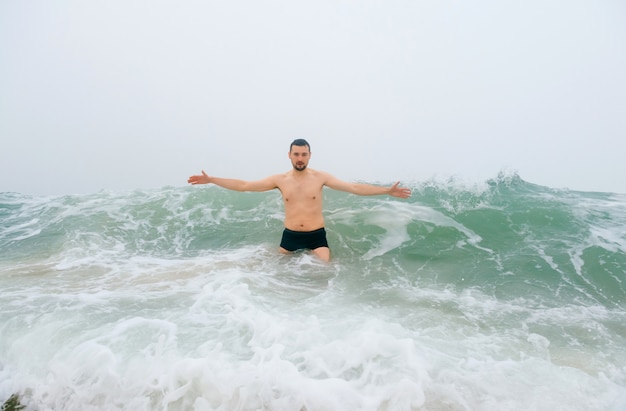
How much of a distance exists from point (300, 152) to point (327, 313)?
7.09 ft

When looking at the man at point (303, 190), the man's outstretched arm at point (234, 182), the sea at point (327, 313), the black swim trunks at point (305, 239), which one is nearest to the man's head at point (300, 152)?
the man at point (303, 190)

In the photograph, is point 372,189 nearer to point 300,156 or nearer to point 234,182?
point 300,156

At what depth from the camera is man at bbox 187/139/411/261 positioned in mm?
5203

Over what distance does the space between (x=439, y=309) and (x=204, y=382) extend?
8.12 feet

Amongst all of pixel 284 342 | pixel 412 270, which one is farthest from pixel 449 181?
pixel 284 342

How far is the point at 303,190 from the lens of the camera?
536cm

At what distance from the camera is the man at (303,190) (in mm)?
5203

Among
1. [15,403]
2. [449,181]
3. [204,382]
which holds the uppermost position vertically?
[449,181]

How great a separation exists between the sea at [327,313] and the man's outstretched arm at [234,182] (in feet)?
3.46

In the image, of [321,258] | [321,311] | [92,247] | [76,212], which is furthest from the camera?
[76,212]

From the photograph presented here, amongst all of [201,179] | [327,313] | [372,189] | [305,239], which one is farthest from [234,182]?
[327,313]

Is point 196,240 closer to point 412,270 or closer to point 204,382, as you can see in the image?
point 412,270

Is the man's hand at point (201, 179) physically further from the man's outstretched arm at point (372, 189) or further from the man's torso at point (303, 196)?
the man's outstretched arm at point (372, 189)

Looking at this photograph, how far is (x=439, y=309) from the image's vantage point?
413 centimetres
